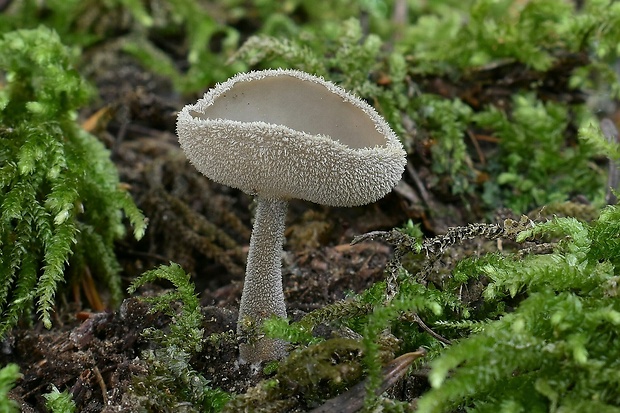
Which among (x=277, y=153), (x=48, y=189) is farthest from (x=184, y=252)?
(x=277, y=153)

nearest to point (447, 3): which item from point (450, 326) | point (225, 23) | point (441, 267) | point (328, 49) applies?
point (225, 23)

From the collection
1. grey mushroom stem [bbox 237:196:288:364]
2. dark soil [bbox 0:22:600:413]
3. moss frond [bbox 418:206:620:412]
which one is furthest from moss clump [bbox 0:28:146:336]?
moss frond [bbox 418:206:620:412]

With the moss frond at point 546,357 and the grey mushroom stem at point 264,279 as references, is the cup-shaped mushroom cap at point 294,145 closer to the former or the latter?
Result: the grey mushroom stem at point 264,279

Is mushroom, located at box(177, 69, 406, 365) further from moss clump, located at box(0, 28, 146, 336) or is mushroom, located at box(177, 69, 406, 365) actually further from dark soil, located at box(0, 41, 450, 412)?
moss clump, located at box(0, 28, 146, 336)

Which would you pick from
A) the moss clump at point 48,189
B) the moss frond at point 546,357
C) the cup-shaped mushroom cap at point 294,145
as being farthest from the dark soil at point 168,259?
the moss frond at point 546,357

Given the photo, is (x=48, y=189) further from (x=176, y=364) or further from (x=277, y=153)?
(x=277, y=153)

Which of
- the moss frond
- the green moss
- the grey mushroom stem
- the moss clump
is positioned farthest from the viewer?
the moss clump
